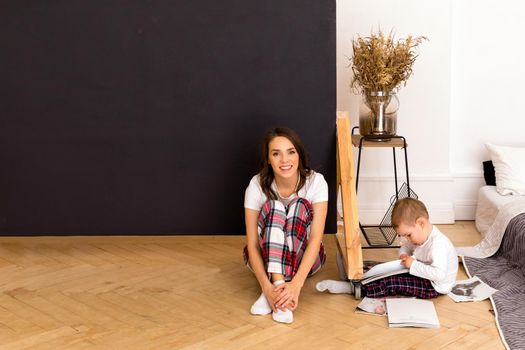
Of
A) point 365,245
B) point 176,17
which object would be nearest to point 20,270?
point 176,17

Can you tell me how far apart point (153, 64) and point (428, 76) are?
1.43 meters

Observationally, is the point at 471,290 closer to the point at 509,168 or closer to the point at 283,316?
the point at 283,316

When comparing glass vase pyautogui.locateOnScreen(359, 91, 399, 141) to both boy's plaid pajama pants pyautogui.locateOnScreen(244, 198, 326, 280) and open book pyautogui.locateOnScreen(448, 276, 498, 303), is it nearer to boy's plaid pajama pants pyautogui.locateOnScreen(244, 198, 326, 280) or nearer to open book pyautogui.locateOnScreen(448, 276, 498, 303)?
boy's plaid pajama pants pyautogui.locateOnScreen(244, 198, 326, 280)

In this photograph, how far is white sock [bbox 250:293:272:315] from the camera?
9.40ft

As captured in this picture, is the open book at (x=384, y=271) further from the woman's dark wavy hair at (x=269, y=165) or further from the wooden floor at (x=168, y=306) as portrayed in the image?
the woman's dark wavy hair at (x=269, y=165)

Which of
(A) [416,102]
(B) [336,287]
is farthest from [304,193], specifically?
(A) [416,102]

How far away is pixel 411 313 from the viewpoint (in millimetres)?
2803

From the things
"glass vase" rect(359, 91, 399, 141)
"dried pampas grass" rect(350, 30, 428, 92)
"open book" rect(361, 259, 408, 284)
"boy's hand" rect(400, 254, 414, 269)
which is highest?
"dried pampas grass" rect(350, 30, 428, 92)

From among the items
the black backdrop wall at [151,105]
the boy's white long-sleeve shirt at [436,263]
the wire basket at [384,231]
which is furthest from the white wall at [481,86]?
the boy's white long-sleeve shirt at [436,263]

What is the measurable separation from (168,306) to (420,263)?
94 centimetres

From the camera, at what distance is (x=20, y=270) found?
341cm

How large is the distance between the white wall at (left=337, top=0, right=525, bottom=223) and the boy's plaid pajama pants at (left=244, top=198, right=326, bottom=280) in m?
1.10

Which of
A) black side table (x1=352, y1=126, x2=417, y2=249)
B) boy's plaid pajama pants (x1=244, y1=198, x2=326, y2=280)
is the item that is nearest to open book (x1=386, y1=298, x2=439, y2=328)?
boy's plaid pajama pants (x1=244, y1=198, x2=326, y2=280)

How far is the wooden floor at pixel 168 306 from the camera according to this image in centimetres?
263
